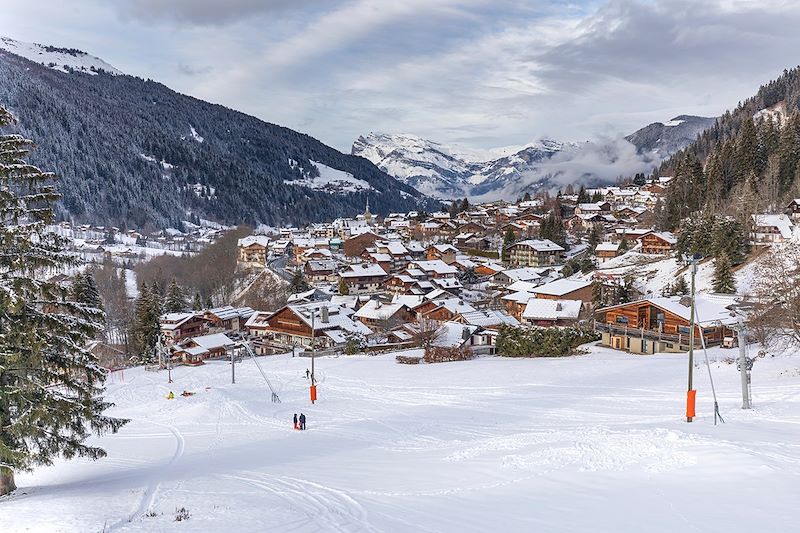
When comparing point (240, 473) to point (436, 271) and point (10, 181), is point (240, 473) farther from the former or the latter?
point (436, 271)

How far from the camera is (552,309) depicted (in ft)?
176

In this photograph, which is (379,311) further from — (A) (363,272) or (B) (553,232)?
(B) (553,232)

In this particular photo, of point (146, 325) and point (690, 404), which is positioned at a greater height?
point (146, 325)

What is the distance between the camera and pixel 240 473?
1538 cm

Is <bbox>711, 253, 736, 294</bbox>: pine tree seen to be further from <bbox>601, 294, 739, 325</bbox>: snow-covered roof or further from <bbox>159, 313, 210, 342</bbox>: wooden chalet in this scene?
<bbox>159, 313, 210, 342</bbox>: wooden chalet

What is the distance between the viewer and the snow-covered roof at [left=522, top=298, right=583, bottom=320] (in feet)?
172

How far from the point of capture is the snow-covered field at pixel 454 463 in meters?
10.2

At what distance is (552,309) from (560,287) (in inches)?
293

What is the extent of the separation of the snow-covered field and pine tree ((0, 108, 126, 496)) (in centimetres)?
139

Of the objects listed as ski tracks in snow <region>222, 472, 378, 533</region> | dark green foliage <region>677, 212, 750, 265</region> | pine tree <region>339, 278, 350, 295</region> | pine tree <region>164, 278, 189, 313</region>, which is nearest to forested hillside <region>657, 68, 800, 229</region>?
dark green foliage <region>677, 212, 750, 265</region>

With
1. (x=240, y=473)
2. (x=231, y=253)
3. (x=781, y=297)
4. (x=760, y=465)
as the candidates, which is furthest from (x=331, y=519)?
(x=231, y=253)

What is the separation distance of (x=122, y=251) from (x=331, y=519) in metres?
146

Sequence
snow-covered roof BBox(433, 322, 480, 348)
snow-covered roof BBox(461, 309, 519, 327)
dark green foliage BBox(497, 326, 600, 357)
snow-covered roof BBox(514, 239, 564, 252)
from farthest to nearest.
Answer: snow-covered roof BBox(514, 239, 564, 252) → snow-covered roof BBox(461, 309, 519, 327) → snow-covered roof BBox(433, 322, 480, 348) → dark green foliage BBox(497, 326, 600, 357)

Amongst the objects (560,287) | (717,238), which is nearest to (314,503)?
(717,238)
